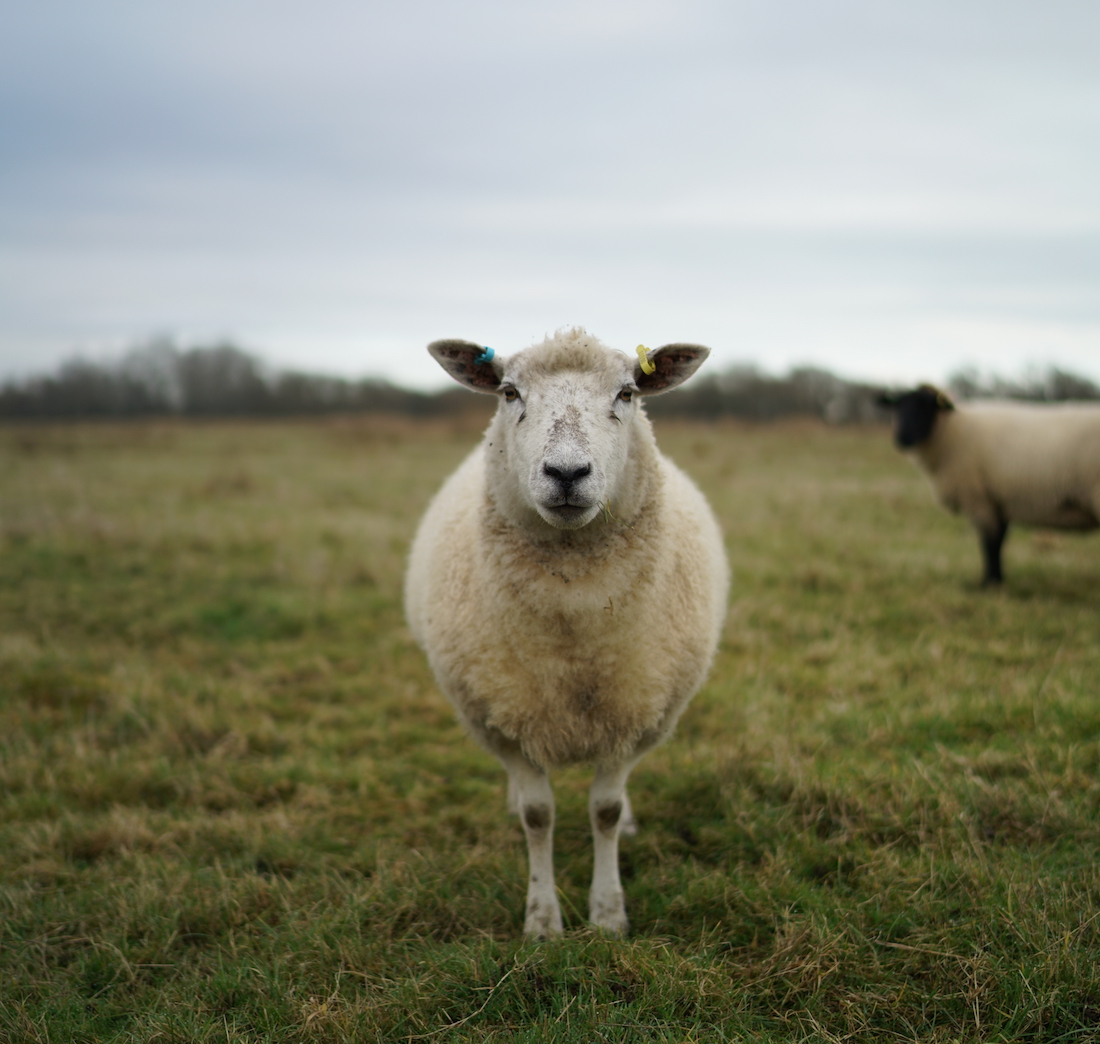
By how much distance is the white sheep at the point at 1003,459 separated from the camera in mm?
6973

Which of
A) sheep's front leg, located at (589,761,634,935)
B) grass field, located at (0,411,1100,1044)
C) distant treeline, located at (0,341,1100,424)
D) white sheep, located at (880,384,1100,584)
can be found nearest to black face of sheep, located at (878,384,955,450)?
white sheep, located at (880,384,1100,584)

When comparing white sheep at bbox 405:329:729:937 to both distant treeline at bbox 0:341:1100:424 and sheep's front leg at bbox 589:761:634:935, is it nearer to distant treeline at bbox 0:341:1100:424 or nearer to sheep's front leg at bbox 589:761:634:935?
sheep's front leg at bbox 589:761:634:935

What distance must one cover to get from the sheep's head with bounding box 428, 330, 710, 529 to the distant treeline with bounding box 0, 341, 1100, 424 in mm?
26817

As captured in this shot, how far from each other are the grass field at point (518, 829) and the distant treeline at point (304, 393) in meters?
24.5

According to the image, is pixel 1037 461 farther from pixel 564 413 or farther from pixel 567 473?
pixel 567 473

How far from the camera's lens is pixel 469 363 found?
10.4 feet

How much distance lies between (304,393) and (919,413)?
47.4 meters

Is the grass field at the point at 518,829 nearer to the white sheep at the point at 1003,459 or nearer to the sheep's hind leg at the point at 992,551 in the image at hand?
the sheep's hind leg at the point at 992,551

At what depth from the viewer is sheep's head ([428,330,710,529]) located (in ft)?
8.39

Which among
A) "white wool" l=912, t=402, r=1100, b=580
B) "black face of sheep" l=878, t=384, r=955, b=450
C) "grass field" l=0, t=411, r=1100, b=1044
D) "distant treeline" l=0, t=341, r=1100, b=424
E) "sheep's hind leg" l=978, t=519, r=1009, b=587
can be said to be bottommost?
"grass field" l=0, t=411, r=1100, b=1044

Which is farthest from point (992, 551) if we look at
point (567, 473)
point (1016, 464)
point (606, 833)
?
point (567, 473)

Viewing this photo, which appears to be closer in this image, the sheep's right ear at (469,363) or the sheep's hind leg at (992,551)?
the sheep's right ear at (469,363)

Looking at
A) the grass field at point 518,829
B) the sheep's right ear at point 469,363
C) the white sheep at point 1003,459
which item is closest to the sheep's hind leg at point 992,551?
the white sheep at point 1003,459

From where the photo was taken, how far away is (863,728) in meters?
4.19
